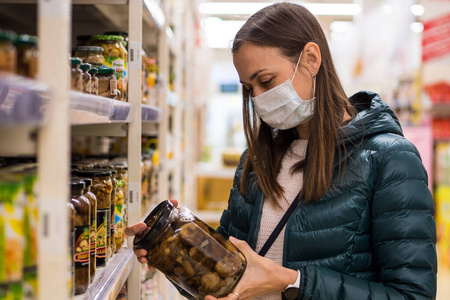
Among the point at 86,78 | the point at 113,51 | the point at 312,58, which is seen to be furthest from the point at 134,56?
the point at 312,58

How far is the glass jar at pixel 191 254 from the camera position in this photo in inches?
47.3

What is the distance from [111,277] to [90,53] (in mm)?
688

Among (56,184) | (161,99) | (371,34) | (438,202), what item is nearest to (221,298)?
(56,184)

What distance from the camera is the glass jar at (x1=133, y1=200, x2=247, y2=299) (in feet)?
3.94

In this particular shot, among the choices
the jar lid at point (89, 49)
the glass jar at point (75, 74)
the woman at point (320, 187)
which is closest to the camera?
the glass jar at point (75, 74)

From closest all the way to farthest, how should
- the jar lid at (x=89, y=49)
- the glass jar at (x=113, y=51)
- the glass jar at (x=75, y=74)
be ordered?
the glass jar at (x=75, y=74) → the jar lid at (x=89, y=49) → the glass jar at (x=113, y=51)

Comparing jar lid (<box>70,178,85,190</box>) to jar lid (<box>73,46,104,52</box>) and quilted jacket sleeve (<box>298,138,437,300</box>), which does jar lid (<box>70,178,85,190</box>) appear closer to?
→ jar lid (<box>73,46,104,52</box>)

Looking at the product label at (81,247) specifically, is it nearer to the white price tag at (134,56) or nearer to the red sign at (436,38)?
the white price tag at (134,56)

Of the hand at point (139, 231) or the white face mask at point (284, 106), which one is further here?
the white face mask at point (284, 106)

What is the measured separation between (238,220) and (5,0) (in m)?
1.01

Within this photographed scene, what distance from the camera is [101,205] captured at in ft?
4.68

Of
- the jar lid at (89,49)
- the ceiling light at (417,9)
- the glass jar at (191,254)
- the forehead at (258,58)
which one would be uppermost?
the ceiling light at (417,9)

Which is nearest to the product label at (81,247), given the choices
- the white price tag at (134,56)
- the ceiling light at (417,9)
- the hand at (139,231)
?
the hand at (139,231)

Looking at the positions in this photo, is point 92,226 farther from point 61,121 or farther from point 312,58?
point 312,58
